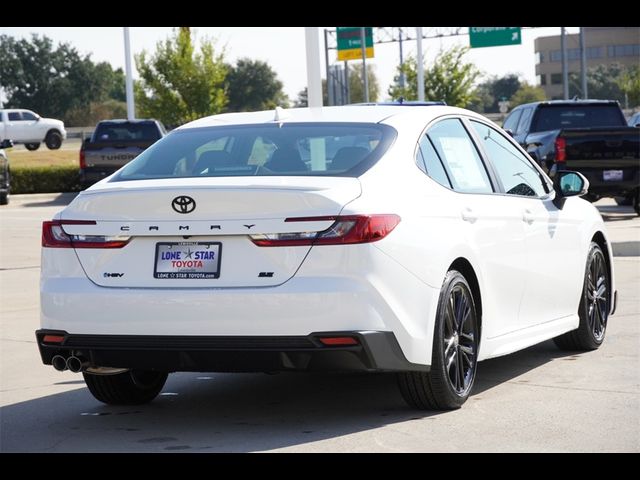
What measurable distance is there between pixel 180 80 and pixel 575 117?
1256 inches

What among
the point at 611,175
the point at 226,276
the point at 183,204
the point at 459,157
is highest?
the point at 459,157

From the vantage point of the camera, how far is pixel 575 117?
2414cm

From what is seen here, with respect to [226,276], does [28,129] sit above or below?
above

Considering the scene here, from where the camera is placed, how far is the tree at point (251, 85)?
122m

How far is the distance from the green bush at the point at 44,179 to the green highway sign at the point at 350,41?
27.6 meters

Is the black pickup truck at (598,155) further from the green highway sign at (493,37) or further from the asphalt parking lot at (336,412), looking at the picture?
the green highway sign at (493,37)

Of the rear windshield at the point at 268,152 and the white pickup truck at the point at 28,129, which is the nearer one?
the rear windshield at the point at 268,152

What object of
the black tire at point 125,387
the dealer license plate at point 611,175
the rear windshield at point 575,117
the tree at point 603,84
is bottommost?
the black tire at point 125,387

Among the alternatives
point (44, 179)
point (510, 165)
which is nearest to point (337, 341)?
point (510, 165)

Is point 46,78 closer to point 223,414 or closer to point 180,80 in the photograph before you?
point 180,80

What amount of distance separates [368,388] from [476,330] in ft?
3.02

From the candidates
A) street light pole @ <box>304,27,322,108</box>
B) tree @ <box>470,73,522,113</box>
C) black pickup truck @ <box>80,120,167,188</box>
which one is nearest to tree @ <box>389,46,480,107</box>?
black pickup truck @ <box>80,120,167,188</box>

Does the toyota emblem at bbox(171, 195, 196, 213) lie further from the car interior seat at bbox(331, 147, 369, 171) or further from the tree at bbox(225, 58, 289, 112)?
the tree at bbox(225, 58, 289, 112)

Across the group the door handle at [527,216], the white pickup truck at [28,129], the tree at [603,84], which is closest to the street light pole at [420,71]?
the white pickup truck at [28,129]
